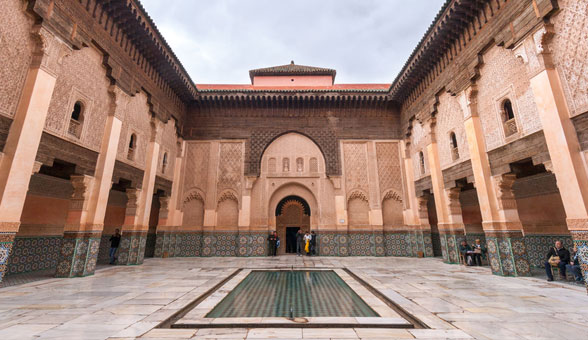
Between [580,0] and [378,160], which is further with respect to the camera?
[378,160]

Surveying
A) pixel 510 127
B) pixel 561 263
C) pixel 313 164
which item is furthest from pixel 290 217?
pixel 561 263

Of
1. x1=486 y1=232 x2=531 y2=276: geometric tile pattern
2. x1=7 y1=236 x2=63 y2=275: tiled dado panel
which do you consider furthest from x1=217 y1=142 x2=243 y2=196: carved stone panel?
x1=486 y1=232 x2=531 y2=276: geometric tile pattern

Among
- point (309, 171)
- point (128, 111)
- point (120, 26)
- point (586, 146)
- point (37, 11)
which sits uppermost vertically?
point (120, 26)

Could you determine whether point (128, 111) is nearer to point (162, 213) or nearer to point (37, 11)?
point (37, 11)

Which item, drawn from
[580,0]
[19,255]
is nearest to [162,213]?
[19,255]

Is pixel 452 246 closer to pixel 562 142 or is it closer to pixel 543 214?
pixel 543 214

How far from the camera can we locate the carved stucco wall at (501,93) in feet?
17.8

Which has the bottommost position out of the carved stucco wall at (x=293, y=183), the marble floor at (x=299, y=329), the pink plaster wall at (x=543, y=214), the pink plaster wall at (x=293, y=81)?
the marble floor at (x=299, y=329)

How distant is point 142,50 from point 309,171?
706 cm

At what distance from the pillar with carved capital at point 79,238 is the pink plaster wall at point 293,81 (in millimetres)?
10390

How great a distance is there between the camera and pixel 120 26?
705 centimetres

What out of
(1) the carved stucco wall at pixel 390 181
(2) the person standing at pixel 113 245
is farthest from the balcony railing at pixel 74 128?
(1) the carved stucco wall at pixel 390 181

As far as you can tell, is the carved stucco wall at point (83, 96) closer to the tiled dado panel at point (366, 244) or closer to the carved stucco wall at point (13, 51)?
the carved stucco wall at point (13, 51)

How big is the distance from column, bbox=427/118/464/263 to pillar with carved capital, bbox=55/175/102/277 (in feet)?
31.4
